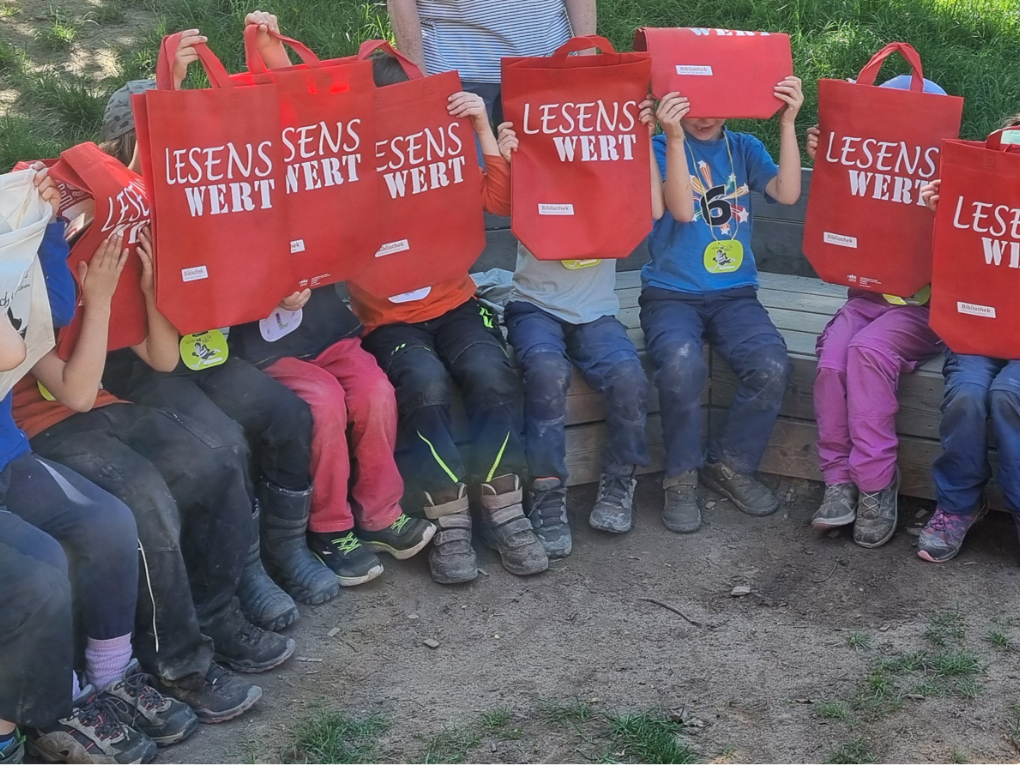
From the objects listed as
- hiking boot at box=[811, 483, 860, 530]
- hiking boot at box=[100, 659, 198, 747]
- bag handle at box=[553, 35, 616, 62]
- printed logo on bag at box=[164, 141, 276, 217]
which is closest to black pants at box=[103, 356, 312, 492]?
printed logo on bag at box=[164, 141, 276, 217]

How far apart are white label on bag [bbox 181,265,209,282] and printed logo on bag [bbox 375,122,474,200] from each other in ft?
2.24

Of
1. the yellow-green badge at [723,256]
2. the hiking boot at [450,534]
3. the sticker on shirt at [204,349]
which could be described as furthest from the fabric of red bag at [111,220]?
the yellow-green badge at [723,256]

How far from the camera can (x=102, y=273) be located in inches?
116

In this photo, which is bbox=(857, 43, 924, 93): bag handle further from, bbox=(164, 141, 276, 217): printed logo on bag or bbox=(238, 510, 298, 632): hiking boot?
bbox=(238, 510, 298, 632): hiking boot

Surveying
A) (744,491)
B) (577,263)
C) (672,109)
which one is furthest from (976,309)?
(577,263)

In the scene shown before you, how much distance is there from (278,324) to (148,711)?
1.20 m

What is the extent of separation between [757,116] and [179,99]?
1.79m

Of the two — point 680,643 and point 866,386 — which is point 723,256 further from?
point 680,643

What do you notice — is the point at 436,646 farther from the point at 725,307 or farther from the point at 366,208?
the point at 725,307

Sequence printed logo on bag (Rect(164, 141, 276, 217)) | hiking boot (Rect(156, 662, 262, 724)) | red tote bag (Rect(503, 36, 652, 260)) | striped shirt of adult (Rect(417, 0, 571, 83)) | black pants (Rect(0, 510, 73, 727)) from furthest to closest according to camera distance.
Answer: striped shirt of adult (Rect(417, 0, 571, 83)) < red tote bag (Rect(503, 36, 652, 260)) < printed logo on bag (Rect(164, 141, 276, 217)) < hiking boot (Rect(156, 662, 262, 724)) < black pants (Rect(0, 510, 73, 727))

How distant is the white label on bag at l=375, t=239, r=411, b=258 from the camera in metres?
3.65

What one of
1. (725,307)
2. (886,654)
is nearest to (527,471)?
(725,307)

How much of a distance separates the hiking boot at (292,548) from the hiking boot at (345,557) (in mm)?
42

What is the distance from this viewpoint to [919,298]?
12.5 feet
